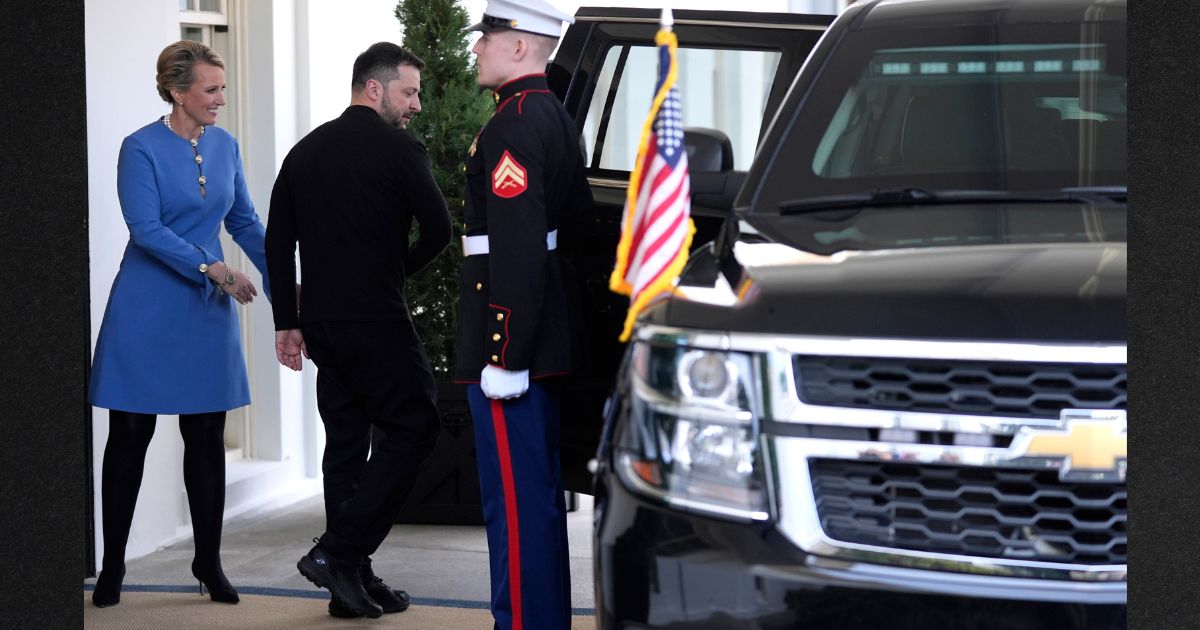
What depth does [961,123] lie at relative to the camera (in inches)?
134

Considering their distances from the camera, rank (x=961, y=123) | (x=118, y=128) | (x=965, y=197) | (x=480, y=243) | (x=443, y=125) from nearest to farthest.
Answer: (x=965, y=197)
(x=961, y=123)
(x=480, y=243)
(x=118, y=128)
(x=443, y=125)

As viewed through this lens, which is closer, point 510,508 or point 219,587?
point 510,508

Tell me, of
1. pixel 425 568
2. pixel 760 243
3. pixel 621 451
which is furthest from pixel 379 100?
pixel 621 451

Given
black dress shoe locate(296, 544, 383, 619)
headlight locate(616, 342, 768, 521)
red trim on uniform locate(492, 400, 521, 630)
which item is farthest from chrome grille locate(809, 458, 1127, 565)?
black dress shoe locate(296, 544, 383, 619)

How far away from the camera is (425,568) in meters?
5.67

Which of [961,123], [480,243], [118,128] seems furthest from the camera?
[118,128]

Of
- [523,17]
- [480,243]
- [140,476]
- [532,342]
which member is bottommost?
[140,476]

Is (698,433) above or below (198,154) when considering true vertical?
below

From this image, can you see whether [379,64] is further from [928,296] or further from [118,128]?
[928,296]

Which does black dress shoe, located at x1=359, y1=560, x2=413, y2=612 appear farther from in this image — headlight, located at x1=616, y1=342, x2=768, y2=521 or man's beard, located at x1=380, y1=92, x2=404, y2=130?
headlight, located at x1=616, y1=342, x2=768, y2=521

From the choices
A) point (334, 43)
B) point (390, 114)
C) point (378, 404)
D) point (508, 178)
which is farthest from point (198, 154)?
point (334, 43)

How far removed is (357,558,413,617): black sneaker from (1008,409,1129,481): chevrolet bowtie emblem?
2949 mm

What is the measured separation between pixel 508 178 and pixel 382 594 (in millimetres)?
1822

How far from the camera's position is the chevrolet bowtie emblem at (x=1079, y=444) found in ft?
7.70
